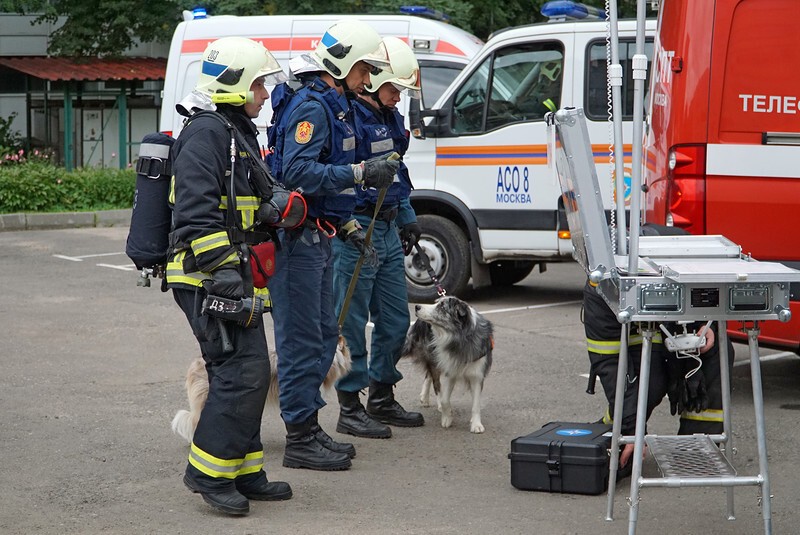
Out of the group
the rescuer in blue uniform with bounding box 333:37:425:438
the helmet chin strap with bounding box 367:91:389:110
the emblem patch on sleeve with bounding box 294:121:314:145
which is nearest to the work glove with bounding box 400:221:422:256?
the rescuer in blue uniform with bounding box 333:37:425:438

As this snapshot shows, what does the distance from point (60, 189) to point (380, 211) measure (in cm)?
1230

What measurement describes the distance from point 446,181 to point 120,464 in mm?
5487

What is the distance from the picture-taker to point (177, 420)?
5973 mm

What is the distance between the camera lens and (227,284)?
4.71 m

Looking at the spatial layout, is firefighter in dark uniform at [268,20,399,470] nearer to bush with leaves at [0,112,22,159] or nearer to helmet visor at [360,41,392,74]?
helmet visor at [360,41,392,74]

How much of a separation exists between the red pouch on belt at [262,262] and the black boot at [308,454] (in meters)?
1.07

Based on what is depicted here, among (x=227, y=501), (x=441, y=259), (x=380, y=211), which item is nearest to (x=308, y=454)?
(x=227, y=501)

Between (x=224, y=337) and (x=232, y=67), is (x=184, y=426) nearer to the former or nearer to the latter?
(x=224, y=337)

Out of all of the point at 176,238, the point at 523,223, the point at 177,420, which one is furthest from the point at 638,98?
the point at 523,223

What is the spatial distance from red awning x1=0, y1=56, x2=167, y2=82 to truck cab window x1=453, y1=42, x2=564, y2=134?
13.0 m

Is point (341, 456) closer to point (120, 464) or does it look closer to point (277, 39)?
point (120, 464)

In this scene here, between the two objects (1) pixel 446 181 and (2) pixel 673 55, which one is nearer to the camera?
(2) pixel 673 55

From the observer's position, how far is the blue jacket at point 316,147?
5.57 m

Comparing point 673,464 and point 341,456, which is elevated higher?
point 673,464
